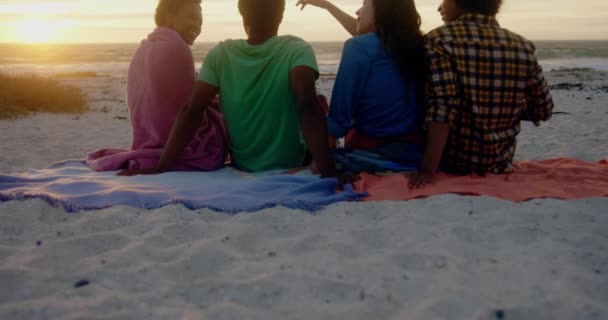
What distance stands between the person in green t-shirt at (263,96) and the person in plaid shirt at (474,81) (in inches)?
27.8

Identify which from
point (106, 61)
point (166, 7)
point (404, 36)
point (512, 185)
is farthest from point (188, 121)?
point (106, 61)

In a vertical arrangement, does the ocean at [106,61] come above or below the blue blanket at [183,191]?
below

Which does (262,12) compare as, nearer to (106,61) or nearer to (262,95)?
(262,95)

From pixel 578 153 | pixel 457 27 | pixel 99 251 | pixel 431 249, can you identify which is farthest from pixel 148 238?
pixel 578 153

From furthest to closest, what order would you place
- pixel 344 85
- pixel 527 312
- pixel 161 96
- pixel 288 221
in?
Answer: pixel 161 96
pixel 344 85
pixel 288 221
pixel 527 312

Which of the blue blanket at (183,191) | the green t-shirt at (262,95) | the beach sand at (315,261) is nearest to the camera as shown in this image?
the beach sand at (315,261)

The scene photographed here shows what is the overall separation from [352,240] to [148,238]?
101 centimetres

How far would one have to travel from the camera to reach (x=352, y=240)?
2.80 m

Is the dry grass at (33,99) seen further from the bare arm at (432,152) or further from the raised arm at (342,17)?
the bare arm at (432,152)

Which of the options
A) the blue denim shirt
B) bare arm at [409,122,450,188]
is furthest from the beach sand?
the blue denim shirt

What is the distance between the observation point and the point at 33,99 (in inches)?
380

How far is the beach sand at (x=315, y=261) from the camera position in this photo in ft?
7.05

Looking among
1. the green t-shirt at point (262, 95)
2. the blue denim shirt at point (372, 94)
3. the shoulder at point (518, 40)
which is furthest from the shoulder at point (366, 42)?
the shoulder at point (518, 40)

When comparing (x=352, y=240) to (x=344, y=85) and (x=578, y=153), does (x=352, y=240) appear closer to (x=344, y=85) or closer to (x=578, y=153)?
(x=344, y=85)
